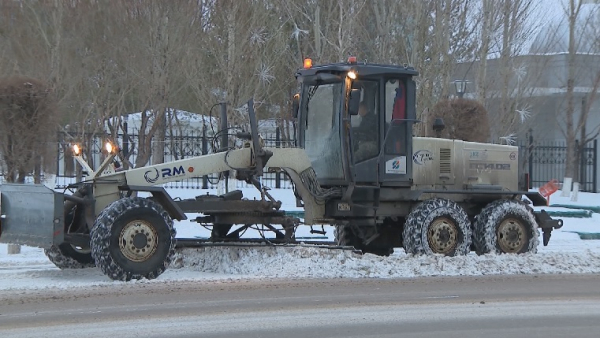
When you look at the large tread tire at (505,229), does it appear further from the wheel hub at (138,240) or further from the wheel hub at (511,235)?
the wheel hub at (138,240)

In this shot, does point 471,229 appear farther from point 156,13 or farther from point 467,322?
point 156,13

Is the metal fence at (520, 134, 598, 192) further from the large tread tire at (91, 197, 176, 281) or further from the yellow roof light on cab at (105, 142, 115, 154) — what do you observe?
the large tread tire at (91, 197, 176, 281)

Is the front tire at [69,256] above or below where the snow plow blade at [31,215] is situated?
below

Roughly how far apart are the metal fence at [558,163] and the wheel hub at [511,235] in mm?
18828

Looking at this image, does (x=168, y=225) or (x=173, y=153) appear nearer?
(x=168, y=225)

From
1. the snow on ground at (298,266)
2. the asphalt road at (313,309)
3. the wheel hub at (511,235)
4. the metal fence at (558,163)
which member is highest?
the metal fence at (558,163)

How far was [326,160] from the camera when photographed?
13.5 metres

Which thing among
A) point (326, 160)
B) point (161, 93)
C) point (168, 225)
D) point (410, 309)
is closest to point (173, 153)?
point (161, 93)

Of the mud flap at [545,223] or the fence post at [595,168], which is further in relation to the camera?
the fence post at [595,168]

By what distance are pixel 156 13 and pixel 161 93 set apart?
7.18ft

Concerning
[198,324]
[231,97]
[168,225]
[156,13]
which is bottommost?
[198,324]

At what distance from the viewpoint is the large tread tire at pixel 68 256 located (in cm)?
1226

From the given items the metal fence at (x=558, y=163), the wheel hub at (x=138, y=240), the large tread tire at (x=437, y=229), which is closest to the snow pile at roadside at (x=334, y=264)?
the large tread tire at (x=437, y=229)

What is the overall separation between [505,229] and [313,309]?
5.44 meters
